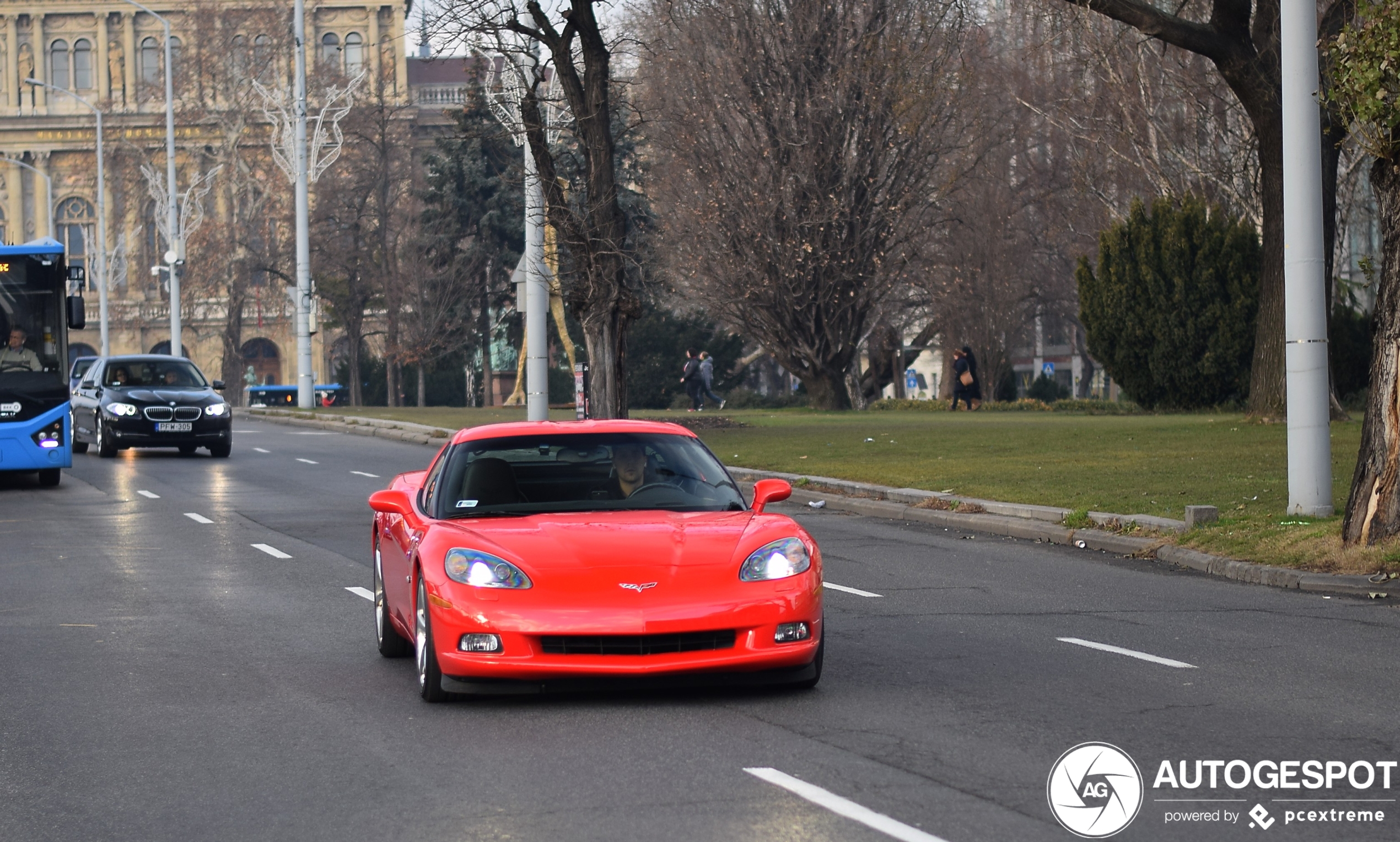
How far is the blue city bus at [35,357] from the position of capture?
2298 cm

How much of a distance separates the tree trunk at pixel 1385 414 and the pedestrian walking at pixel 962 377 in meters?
32.5

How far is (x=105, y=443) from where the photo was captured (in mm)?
30016

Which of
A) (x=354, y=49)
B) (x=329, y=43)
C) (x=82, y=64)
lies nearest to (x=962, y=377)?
(x=329, y=43)

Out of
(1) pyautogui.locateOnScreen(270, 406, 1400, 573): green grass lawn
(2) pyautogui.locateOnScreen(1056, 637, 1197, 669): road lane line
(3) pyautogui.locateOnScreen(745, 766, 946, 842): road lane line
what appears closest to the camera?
(3) pyautogui.locateOnScreen(745, 766, 946, 842): road lane line

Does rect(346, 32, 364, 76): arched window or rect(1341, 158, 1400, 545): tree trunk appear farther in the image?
rect(346, 32, 364, 76): arched window

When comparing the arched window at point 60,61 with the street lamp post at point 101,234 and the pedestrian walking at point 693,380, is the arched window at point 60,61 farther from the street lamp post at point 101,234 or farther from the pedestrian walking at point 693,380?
the pedestrian walking at point 693,380

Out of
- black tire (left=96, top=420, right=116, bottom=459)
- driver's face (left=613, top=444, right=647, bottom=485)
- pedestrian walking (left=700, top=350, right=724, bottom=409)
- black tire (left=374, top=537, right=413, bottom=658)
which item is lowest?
black tire (left=374, top=537, right=413, bottom=658)

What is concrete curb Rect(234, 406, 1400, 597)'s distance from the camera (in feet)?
41.6

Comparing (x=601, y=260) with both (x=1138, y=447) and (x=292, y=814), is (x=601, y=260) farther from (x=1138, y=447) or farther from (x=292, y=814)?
(x=292, y=814)

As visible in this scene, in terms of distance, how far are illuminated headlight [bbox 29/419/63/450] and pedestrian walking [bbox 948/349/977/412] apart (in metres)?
26.5

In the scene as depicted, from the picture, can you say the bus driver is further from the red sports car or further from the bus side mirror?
the red sports car

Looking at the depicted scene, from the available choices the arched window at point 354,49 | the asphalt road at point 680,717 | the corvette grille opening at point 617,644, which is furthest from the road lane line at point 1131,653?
the arched window at point 354,49

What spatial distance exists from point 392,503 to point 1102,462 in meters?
14.2

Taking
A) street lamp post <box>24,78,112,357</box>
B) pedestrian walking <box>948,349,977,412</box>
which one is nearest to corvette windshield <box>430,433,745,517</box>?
pedestrian walking <box>948,349,977,412</box>
